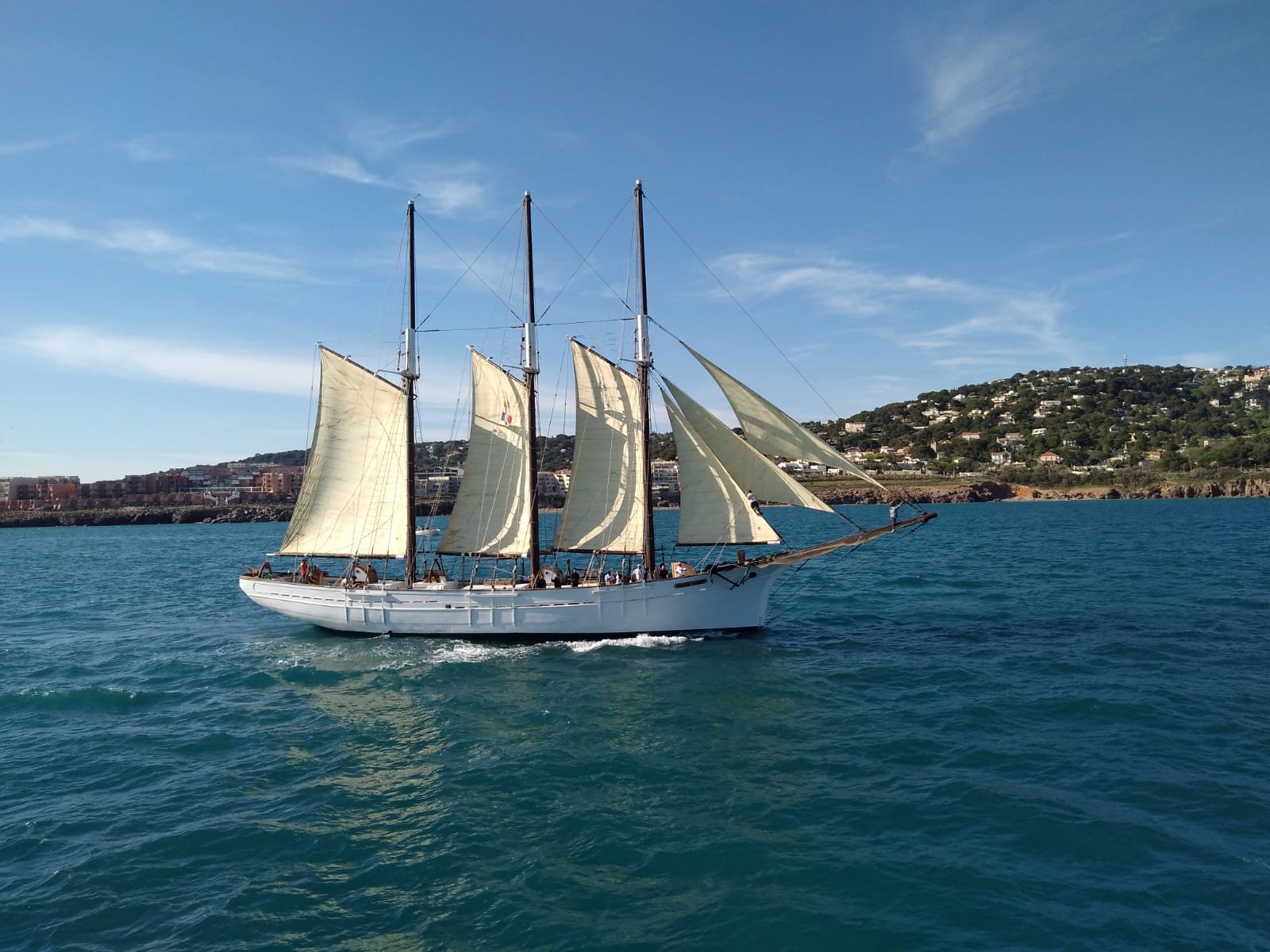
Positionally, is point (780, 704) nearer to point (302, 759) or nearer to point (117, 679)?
point (302, 759)

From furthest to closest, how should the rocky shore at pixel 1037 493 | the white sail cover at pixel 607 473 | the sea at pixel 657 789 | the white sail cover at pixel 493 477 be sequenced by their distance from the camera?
1. the rocky shore at pixel 1037 493
2. the white sail cover at pixel 493 477
3. the white sail cover at pixel 607 473
4. the sea at pixel 657 789

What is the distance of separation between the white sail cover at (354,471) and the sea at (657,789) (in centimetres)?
490

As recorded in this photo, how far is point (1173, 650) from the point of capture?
24.4 meters

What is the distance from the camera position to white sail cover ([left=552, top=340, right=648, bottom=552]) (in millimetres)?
30203

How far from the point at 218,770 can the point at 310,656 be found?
11.8m

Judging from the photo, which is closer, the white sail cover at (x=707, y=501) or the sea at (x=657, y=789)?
the sea at (x=657, y=789)

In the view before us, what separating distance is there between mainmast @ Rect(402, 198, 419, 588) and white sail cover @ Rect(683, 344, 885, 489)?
1282 centimetres

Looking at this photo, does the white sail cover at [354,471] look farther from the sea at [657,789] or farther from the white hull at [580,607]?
the sea at [657,789]

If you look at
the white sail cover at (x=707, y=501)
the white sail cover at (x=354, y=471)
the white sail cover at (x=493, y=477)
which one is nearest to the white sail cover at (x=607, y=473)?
the white sail cover at (x=707, y=501)

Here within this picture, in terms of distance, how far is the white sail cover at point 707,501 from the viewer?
27.8 meters

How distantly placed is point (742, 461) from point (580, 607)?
26.0 ft

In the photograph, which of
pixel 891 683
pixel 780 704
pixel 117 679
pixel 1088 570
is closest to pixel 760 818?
pixel 780 704

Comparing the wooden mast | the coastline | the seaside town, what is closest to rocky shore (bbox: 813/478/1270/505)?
the coastline

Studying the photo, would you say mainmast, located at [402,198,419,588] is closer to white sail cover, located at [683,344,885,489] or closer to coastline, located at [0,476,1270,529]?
white sail cover, located at [683,344,885,489]
